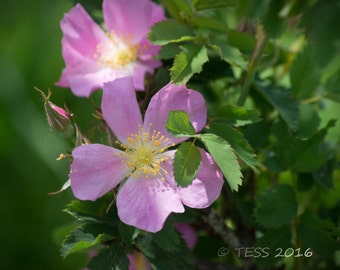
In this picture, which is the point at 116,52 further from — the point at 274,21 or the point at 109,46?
the point at 274,21

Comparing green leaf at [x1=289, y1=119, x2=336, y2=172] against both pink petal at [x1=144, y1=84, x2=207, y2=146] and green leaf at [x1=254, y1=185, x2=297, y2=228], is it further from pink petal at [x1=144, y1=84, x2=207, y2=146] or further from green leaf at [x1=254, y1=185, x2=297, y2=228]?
pink petal at [x1=144, y1=84, x2=207, y2=146]

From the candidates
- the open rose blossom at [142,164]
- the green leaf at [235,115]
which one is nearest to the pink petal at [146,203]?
the open rose blossom at [142,164]

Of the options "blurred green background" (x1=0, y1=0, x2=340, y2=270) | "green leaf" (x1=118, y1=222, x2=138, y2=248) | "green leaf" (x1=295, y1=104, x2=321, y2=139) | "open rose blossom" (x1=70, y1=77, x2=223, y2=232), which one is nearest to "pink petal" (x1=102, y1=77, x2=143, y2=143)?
"open rose blossom" (x1=70, y1=77, x2=223, y2=232)

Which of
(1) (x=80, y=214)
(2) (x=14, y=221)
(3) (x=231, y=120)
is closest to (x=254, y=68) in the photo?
(3) (x=231, y=120)

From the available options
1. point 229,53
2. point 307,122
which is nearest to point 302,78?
point 307,122

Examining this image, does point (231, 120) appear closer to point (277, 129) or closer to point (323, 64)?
point (277, 129)

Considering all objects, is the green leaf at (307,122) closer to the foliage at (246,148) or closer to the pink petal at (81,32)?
the foliage at (246,148)
